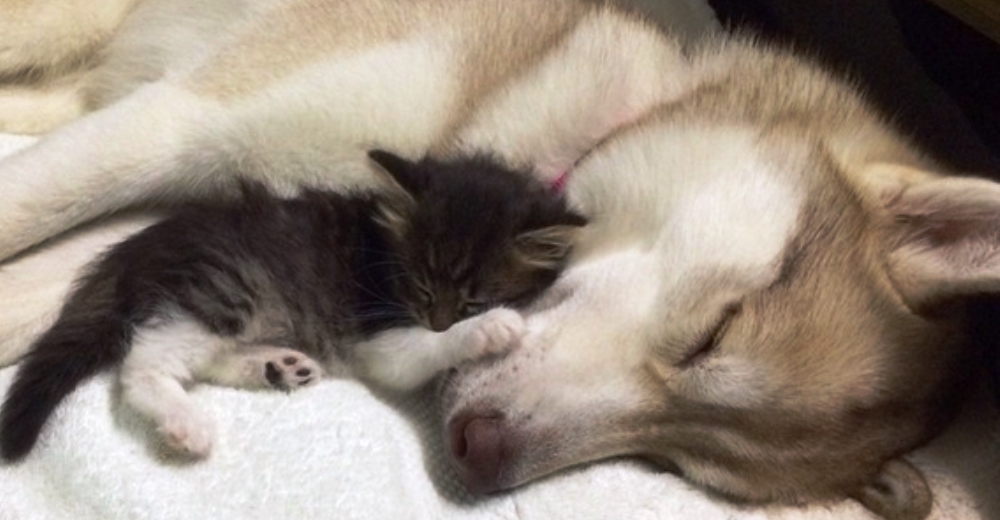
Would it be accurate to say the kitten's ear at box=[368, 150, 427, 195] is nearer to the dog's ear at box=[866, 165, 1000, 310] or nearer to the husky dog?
the husky dog

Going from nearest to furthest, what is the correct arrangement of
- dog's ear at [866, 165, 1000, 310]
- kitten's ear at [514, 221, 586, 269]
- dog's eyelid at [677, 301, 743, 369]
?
1. dog's ear at [866, 165, 1000, 310]
2. dog's eyelid at [677, 301, 743, 369]
3. kitten's ear at [514, 221, 586, 269]

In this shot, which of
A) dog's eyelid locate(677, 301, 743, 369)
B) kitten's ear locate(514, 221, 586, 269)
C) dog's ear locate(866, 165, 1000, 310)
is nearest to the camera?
dog's ear locate(866, 165, 1000, 310)

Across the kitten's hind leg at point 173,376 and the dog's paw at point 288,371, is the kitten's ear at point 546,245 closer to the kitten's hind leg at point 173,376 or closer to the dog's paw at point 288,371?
the dog's paw at point 288,371

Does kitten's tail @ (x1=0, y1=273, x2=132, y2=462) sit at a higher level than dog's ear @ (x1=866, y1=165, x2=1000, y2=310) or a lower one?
lower

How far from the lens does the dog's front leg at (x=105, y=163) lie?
1.81 metres

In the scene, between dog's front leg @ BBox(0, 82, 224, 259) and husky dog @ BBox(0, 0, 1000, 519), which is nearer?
husky dog @ BBox(0, 0, 1000, 519)

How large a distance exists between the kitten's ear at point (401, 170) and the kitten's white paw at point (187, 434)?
0.55 metres

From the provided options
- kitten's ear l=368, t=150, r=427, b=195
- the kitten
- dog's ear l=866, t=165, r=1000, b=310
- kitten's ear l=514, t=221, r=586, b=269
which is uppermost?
dog's ear l=866, t=165, r=1000, b=310

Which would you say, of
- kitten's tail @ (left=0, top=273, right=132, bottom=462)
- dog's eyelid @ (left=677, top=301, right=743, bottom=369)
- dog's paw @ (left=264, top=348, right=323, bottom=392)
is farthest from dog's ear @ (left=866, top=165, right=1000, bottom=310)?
kitten's tail @ (left=0, top=273, right=132, bottom=462)

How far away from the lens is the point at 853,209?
1652 millimetres

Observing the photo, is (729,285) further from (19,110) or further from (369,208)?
(19,110)

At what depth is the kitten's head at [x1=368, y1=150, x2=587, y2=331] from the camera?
1737mm

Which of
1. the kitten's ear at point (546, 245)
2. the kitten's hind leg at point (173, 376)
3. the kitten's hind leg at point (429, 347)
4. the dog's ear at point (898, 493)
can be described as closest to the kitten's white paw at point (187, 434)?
the kitten's hind leg at point (173, 376)

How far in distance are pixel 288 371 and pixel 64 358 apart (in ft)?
1.27
